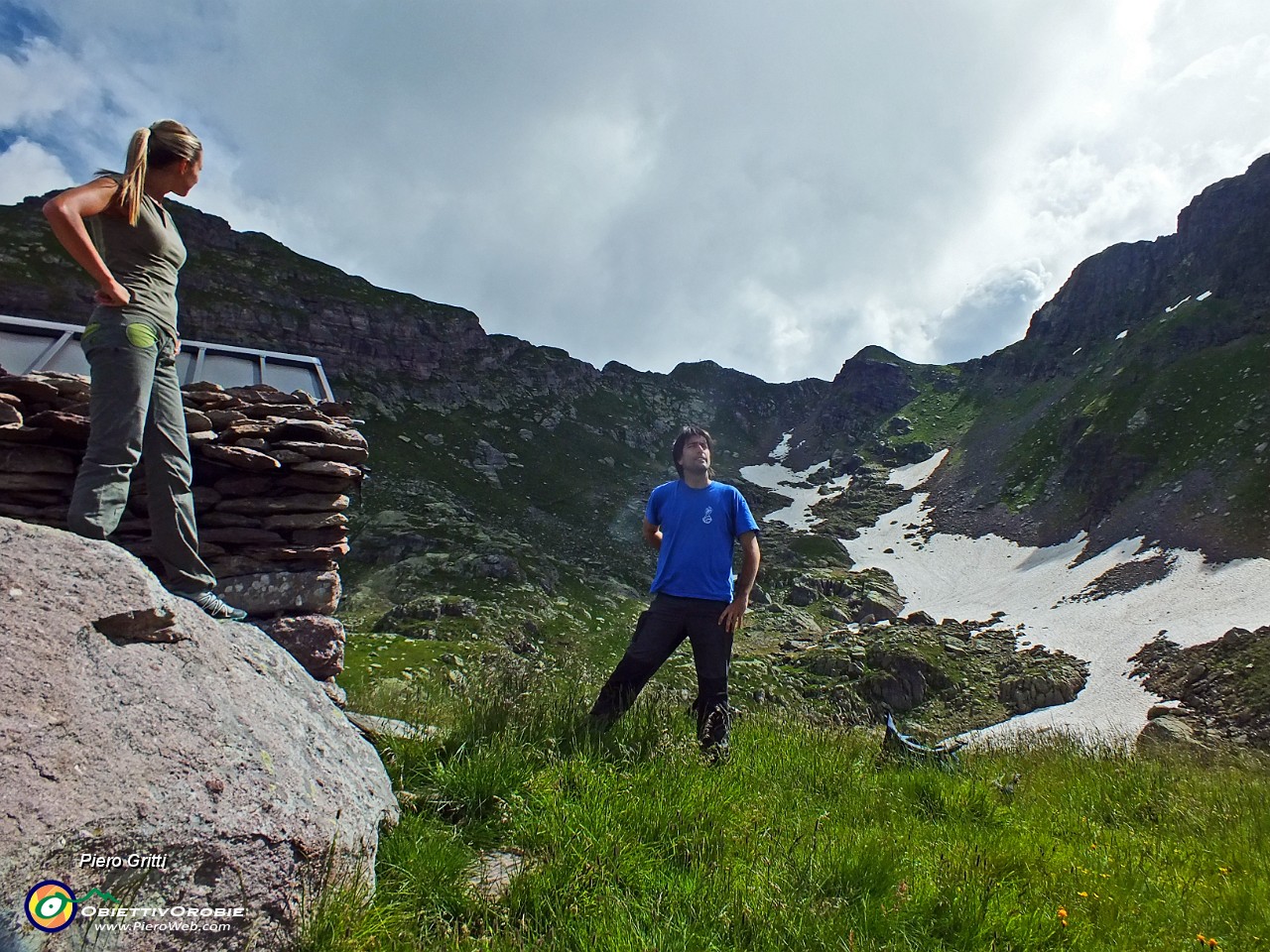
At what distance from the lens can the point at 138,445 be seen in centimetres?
421

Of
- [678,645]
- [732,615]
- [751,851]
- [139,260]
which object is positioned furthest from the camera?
[732,615]

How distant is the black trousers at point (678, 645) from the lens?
5.61 meters

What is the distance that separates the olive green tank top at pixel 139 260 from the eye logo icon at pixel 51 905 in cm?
348

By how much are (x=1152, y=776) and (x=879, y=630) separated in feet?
208

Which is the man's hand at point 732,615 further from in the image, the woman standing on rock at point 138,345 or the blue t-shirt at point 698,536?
the woman standing on rock at point 138,345

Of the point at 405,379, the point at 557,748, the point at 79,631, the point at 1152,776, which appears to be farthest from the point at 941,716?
the point at 405,379

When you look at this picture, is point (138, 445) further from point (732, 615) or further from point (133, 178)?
point (732, 615)

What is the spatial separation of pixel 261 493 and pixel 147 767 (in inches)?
170

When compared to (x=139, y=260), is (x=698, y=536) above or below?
below

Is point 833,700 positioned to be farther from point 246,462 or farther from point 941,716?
point 246,462

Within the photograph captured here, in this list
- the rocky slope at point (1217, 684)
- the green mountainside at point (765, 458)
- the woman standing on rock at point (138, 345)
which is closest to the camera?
the woman standing on rock at point (138, 345)

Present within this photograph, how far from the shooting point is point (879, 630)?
64.8m

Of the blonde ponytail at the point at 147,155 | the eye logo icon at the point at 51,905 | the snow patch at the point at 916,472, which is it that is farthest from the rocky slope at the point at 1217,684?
the snow patch at the point at 916,472

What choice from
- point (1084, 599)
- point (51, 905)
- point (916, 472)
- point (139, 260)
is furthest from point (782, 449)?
point (51, 905)
